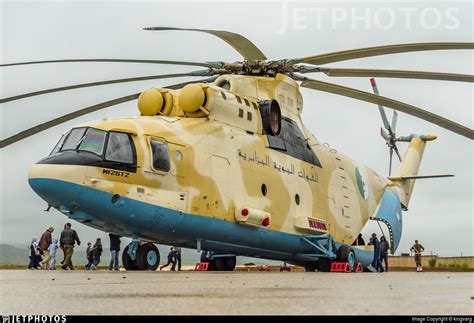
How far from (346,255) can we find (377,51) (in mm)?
6861

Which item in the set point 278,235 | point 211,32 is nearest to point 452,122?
point 278,235

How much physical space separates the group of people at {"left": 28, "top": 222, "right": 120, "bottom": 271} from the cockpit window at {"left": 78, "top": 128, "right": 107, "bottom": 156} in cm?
493

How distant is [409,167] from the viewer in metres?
27.6

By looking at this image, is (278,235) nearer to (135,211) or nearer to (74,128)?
(135,211)

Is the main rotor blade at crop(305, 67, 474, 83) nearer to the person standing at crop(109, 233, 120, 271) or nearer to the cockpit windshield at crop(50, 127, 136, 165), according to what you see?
the cockpit windshield at crop(50, 127, 136, 165)

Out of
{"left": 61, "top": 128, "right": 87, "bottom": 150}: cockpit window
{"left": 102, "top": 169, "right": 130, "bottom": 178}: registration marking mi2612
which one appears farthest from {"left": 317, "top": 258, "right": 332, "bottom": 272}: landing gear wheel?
{"left": 61, "top": 128, "right": 87, "bottom": 150}: cockpit window

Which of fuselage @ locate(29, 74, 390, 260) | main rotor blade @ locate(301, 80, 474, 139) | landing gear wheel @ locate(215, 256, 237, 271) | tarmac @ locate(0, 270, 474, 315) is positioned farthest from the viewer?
landing gear wheel @ locate(215, 256, 237, 271)

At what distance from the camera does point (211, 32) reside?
15.7 metres

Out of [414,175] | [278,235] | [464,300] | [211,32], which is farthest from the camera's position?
[414,175]

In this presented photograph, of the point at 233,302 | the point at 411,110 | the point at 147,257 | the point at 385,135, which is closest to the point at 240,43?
the point at 411,110

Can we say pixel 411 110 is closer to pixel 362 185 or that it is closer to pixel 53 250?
pixel 362 185

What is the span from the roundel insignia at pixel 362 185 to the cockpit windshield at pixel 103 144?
9.97 m

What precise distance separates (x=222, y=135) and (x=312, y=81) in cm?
381

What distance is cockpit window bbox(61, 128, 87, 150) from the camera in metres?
14.8
